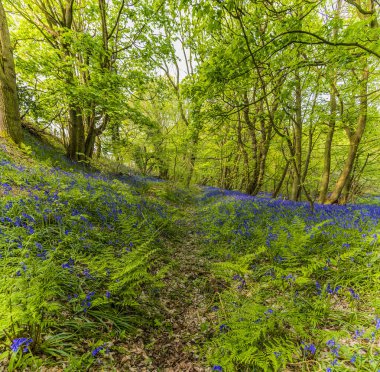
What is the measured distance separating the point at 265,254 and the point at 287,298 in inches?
59.5

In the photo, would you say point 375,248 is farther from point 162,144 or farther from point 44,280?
point 162,144

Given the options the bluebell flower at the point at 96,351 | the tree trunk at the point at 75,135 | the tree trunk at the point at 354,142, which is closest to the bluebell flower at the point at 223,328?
the bluebell flower at the point at 96,351

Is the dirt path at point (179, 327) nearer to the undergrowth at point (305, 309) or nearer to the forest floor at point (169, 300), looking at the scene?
the forest floor at point (169, 300)

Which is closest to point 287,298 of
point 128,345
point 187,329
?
point 187,329

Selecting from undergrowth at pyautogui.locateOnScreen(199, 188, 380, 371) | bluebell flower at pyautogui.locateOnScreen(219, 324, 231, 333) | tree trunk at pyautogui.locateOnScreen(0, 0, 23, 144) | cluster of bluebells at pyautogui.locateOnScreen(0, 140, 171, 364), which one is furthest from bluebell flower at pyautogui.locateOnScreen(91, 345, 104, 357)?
tree trunk at pyautogui.locateOnScreen(0, 0, 23, 144)

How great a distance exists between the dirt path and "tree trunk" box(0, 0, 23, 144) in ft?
26.7

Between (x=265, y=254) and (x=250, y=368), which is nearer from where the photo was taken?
(x=250, y=368)

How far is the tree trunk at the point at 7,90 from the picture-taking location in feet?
22.4

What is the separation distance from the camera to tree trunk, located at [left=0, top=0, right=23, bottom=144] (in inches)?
268

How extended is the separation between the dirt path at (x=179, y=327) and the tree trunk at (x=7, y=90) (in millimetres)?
8125

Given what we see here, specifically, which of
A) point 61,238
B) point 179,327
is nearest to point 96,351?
point 179,327

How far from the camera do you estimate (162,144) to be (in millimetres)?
11945

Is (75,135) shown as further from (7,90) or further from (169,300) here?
(169,300)

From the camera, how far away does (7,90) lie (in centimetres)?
704
